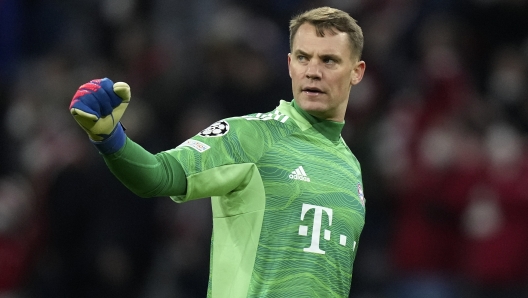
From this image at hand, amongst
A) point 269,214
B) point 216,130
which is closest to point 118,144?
point 216,130

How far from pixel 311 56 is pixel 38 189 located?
4.58 meters

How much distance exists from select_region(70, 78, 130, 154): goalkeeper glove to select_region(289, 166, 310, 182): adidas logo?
92 centimetres

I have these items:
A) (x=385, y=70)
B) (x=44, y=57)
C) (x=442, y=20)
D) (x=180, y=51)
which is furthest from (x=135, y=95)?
(x=442, y=20)

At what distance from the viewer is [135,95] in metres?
8.41

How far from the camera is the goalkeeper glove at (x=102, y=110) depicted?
3.06 meters

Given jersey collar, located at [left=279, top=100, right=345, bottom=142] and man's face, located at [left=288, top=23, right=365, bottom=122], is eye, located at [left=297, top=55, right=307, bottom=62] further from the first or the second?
jersey collar, located at [left=279, top=100, right=345, bottom=142]

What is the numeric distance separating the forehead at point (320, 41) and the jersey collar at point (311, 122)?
273 mm

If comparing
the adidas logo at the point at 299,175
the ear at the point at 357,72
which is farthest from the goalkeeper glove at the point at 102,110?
the ear at the point at 357,72

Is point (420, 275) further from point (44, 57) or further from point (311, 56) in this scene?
point (44, 57)

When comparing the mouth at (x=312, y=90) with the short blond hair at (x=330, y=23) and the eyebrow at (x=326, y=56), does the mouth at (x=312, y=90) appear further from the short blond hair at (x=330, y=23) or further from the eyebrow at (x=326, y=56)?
the short blond hair at (x=330, y=23)

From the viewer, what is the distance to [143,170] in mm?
3291

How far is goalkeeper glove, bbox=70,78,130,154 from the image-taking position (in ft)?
10.0

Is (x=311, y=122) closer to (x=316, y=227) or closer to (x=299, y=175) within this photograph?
(x=299, y=175)

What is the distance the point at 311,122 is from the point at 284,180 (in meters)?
0.47
